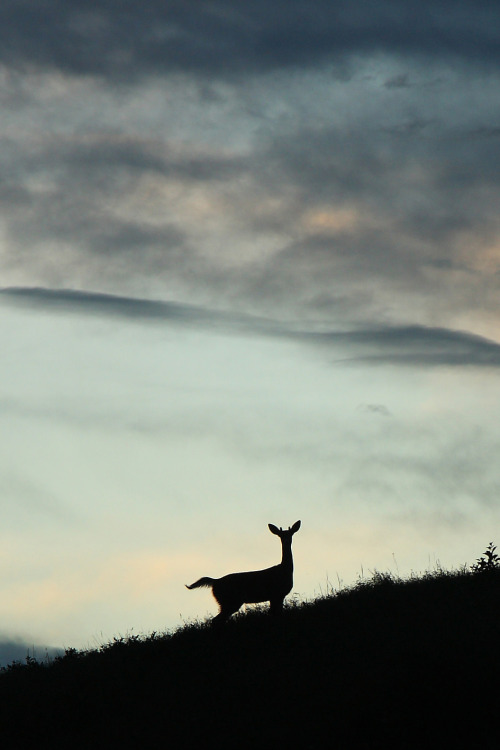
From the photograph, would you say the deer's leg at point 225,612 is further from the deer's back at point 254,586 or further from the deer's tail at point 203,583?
the deer's tail at point 203,583

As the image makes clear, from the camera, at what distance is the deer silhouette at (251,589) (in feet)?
65.0

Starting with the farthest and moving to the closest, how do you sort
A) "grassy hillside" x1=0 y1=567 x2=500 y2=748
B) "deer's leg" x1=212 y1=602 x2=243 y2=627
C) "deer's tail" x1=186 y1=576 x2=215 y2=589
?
"deer's tail" x1=186 y1=576 x2=215 y2=589 < "deer's leg" x1=212 y1=602 x2=243 y2=627 < "grassy hillside" x1=0 y1=567 x2=500 y2=748

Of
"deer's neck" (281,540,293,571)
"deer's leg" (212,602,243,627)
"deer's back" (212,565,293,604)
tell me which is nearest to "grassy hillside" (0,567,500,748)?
"deer's leg" (212,602,243,627)

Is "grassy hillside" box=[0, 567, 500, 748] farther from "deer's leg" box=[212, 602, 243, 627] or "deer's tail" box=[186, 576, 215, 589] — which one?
"deer's tail" box=[186, 576, 215, 589]

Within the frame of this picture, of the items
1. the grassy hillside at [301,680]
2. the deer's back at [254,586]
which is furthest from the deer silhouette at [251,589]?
the grassy hillside at [301,680]

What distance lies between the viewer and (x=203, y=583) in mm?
20375

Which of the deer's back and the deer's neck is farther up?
the deer's neck

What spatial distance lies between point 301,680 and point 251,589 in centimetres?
470

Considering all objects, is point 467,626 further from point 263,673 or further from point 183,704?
point 183,704

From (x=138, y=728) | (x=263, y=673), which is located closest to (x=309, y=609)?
(x=263, y=673)

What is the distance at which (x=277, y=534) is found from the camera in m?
21.3

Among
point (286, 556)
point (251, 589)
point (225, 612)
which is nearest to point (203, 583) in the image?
point (225, 612)

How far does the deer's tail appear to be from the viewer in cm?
2030

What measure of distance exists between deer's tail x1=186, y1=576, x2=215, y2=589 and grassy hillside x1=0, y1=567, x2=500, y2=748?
96 cm
